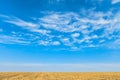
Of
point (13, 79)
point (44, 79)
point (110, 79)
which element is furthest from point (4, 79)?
point (110, 79)

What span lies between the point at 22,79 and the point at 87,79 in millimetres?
12467

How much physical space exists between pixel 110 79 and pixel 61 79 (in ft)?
31.0

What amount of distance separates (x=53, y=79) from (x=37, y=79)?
3.12 m

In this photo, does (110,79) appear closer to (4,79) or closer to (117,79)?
(117,79)

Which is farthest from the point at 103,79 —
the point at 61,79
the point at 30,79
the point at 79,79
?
the point at 30,79

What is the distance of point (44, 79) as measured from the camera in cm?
3962

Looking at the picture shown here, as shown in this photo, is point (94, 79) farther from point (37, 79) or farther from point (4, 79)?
point (4, 79)

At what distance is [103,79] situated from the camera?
40031 millimetres

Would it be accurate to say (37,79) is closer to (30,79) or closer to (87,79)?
(30,79)

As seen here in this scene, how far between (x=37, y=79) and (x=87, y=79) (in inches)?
378

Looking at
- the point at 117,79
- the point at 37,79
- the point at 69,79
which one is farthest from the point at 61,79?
the point at 117,79

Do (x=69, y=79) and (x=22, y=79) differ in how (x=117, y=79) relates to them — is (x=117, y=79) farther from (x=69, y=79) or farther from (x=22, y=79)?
(x=22, y=79)

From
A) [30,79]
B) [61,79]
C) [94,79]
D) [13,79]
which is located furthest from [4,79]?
[94,79]

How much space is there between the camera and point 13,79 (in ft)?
130
